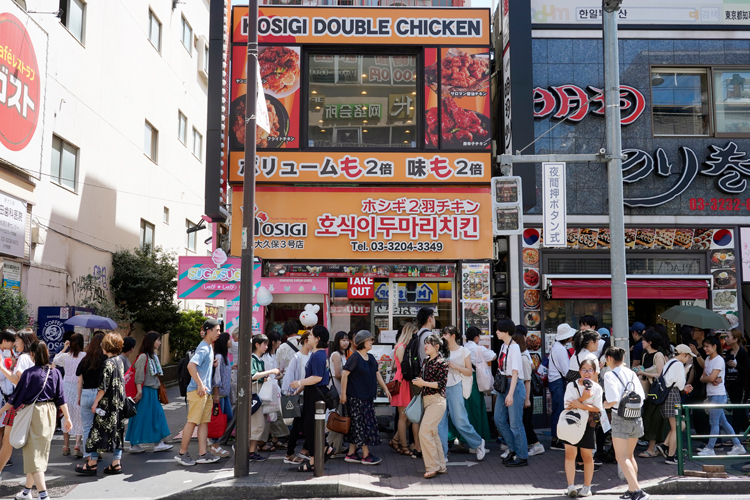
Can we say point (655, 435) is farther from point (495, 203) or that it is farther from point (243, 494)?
point (243, 494)

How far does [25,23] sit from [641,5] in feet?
42.7

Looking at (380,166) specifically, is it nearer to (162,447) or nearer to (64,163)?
(162,447)

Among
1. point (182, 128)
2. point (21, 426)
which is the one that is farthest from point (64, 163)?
point (182, 128)

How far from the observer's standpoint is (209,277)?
11.1 metres

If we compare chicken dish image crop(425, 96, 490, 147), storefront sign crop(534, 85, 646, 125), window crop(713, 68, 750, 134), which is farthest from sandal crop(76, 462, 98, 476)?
window crop(713, 68, 750, 134)

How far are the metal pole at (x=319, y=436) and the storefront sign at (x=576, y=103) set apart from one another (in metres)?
8.59

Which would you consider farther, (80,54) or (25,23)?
(80,54)

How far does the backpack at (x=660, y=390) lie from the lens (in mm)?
8930

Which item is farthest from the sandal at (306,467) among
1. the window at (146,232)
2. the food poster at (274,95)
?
the window at (146,232)

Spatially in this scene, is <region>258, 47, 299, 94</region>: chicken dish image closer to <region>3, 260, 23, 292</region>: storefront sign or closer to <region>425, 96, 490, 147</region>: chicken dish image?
<region>425, 96, 490, 147</region>: chicken dish image

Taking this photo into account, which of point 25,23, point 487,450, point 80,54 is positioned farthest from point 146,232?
point 487,450

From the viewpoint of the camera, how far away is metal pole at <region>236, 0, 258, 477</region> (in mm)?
8102

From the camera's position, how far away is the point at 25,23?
12719mm

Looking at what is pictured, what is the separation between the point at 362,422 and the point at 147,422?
11.5 ft
